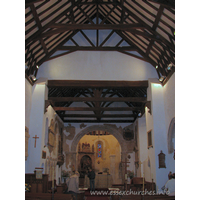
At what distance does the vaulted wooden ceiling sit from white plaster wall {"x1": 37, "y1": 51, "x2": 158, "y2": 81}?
275mm

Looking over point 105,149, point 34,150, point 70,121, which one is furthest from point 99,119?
point 34,150

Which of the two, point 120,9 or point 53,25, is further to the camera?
point 120,9

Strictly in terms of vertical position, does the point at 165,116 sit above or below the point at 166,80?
below

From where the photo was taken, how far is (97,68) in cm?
1080

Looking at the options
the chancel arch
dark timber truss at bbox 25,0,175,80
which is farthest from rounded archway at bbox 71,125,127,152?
dark timber truss at bbox 25,0,175,80

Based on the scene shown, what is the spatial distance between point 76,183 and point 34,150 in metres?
2.44

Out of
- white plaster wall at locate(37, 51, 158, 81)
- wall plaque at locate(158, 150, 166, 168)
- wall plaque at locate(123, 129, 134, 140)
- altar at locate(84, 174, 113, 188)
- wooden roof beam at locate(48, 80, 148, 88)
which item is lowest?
altar at locate(84, 174, 113, 188)

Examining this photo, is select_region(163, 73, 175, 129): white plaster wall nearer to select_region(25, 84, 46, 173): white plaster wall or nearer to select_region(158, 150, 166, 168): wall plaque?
select_region(158, 150, 166, 168): wall plaque

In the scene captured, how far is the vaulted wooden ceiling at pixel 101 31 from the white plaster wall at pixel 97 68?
0.90 ft

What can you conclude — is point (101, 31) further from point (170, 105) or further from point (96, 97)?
point (170, 105)

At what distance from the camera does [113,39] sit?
36.3 ft

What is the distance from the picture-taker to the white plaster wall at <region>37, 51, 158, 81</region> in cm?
1063
